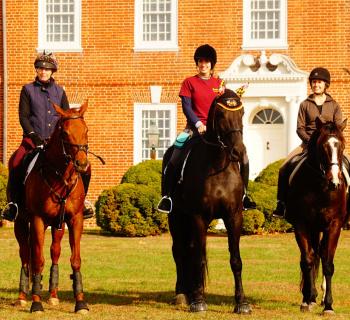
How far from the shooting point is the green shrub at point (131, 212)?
83.7ft

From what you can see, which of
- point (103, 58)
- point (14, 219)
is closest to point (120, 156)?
point (103, 58)

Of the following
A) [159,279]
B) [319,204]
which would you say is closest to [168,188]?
[319,204]

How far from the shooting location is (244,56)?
29.2 meters

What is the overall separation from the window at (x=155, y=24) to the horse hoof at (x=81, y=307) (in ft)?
58.3

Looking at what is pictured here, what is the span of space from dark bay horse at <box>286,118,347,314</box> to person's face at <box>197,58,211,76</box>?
1.63 metres

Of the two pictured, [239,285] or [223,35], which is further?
[223,35]

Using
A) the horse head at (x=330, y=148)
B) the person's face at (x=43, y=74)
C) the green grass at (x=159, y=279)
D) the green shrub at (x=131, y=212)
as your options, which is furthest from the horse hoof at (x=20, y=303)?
the green shrub at (x=131, y=212)

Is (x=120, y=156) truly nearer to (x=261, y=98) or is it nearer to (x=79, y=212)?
(x=261, y=98)

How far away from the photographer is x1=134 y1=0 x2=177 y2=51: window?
30.2m

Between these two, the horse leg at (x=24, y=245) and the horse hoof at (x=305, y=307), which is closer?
the horse hoof at (x=305, y=307)

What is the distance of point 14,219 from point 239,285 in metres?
2.87

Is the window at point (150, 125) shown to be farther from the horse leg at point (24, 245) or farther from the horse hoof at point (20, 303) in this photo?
the horse hoof at point (20, 303)

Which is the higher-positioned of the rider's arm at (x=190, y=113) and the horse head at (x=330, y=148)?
the rider's arm at (x=190, y=113)

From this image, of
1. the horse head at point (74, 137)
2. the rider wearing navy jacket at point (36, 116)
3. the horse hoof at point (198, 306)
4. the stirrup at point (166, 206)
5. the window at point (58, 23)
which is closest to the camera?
the horse head at point (74, 137)
